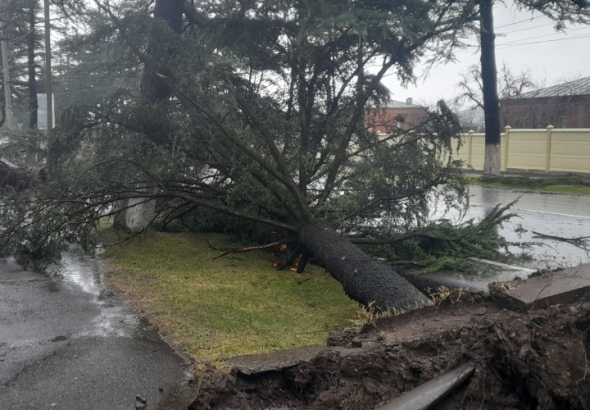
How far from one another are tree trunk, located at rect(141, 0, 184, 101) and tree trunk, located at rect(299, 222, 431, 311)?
307 centimetres

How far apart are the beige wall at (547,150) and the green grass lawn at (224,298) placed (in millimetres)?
14256

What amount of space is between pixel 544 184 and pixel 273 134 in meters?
12.7

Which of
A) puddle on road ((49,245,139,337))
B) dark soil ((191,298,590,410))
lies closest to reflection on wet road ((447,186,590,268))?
dark soil ((191,298,590,410))

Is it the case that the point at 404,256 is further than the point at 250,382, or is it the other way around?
the point at 404,256

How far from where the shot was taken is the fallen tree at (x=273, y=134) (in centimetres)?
654

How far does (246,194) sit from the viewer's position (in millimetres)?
6379

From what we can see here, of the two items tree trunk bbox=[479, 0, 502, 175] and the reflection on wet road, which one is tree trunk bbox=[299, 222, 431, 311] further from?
tree trunk bbox=[479, 0, 502, 175]

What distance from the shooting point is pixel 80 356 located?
4.06 meters

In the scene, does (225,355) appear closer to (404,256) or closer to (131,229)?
(404,256)

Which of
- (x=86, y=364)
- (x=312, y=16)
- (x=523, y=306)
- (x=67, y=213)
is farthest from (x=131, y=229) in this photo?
(x=523, y=306)

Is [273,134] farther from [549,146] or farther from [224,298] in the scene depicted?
[549,146]

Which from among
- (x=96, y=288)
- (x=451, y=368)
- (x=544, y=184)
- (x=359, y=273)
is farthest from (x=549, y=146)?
(x=451, y=368)

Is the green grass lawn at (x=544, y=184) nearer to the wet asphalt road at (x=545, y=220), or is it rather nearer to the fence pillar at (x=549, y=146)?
the wet asphalt road at (x=545, y=220)

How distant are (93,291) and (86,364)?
2.02m
